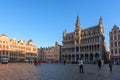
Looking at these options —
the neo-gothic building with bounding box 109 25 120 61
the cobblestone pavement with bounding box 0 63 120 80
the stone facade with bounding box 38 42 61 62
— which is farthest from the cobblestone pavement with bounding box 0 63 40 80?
the stone facade with bounding box 38 42 61 62

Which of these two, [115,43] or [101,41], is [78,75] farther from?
[101,41]

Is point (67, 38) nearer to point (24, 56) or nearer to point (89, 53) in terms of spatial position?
point (89, 53)

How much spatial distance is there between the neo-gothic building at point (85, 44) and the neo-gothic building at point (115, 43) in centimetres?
881

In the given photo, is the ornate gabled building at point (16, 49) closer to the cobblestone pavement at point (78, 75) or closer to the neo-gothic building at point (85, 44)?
the neo-gothic building at point (85, 44)

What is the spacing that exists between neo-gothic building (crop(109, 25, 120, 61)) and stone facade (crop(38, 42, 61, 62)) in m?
55.1

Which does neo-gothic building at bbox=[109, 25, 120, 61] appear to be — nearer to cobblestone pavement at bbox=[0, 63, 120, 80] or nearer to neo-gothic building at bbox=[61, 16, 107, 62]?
neo-gothic building at bbox=[61, 16, 107, 62]

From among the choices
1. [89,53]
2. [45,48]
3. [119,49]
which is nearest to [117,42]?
[119,49]

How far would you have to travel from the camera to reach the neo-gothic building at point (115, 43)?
84250 mm

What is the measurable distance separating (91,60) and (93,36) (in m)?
12.6

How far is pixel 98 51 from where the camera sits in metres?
95.0

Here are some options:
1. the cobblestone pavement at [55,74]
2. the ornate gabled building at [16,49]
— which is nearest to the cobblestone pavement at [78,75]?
the cobblestone pavement at [55,74]

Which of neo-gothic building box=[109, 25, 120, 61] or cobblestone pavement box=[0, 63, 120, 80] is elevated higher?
neo-gothic building box=[109, 25, 120, 61]

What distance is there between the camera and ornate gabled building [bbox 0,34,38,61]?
115 meters

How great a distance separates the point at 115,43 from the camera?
85.5m
